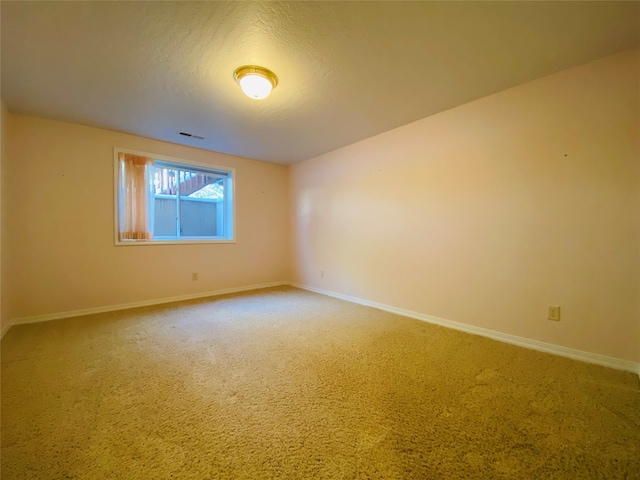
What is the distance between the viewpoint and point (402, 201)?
3.14m

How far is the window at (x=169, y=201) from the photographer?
11.0ft

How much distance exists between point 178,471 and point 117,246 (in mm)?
3217

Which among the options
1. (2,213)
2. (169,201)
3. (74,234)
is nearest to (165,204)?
(169,201)

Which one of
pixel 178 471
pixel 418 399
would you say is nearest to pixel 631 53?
pixel 418 399

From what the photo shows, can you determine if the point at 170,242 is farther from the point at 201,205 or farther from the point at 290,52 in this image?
the point at 290,52

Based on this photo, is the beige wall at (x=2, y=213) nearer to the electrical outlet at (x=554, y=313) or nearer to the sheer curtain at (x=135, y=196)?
the sheer curtain at (x=135, y=196)

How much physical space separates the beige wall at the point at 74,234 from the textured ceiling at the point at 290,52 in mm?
371

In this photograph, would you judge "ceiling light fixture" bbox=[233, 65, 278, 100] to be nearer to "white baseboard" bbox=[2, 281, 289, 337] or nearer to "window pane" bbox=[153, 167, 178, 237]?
"window pane" bbox=[153, 167, 178, 237]

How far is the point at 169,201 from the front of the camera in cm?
390

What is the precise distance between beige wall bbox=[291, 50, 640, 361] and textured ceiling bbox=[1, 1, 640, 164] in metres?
0.30

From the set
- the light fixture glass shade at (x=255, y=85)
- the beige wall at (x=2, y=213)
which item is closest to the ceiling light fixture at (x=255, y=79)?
the light fixture glass shade at (x=255, y=85)

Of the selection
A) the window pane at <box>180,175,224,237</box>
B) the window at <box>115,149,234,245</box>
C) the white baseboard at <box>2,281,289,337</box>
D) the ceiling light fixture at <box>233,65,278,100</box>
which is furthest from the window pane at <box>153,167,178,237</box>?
the ceiling light fixture at <box>233,65,278,100</box>

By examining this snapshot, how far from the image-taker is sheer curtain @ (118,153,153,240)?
3.33 m

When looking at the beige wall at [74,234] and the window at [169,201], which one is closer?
the beige wall at [74,234]
